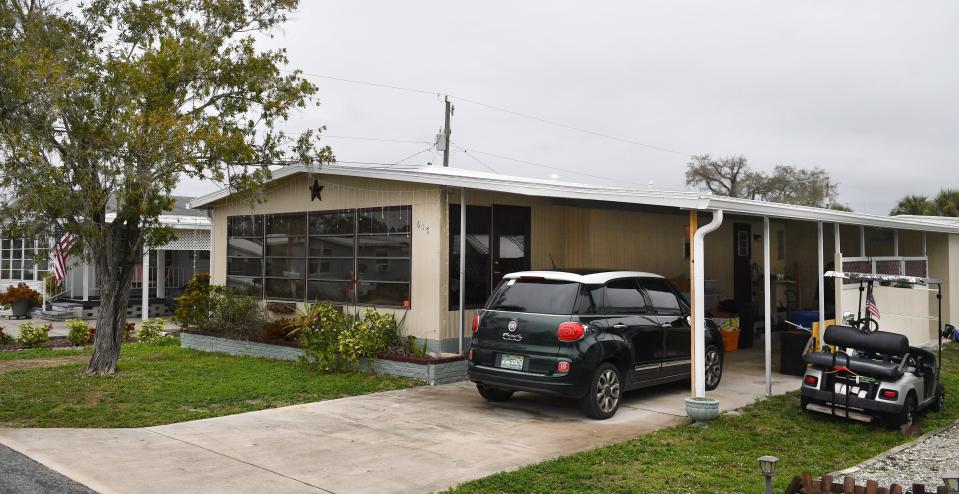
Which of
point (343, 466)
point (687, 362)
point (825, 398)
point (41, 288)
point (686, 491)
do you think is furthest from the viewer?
point (41, 288)

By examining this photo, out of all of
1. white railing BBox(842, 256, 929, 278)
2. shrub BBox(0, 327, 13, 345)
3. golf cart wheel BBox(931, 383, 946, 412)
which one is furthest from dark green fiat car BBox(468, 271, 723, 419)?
shrub BBox(0, 327, 13, 345)

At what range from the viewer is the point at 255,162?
38.9 feet

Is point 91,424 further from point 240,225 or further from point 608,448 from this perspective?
point 240,225

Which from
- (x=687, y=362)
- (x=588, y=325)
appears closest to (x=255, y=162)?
Answer: (x=588, y=325)

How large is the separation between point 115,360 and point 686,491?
9.42 m

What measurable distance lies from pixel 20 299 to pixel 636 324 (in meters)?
20.9

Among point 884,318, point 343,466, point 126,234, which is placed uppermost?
point 126,234

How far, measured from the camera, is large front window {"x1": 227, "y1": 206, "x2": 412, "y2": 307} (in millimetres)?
12297

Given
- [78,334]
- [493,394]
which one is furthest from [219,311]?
[493,394]

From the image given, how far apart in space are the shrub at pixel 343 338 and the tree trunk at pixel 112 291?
280 cm

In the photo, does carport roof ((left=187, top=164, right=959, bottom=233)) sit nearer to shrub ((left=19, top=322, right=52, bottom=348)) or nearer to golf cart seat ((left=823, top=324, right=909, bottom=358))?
Result: golf cart seat ((left=823, top=324, right=909, bottom=358))

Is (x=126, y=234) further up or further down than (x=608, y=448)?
further up

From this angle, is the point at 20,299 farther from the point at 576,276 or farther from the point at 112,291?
the point at 576,276

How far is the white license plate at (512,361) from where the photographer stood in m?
8.50
